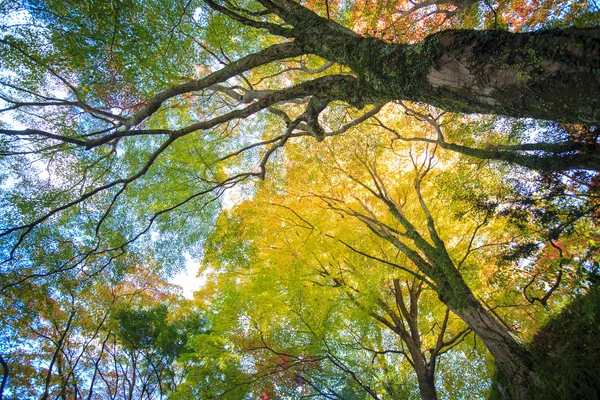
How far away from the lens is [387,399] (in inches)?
309

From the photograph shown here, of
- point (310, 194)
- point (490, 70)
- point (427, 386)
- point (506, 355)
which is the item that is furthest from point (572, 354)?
point (310, 194)

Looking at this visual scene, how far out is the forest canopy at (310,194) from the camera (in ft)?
9.33

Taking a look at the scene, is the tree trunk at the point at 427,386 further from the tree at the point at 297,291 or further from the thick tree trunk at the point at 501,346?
the thick tree trunk at the point at 501,346

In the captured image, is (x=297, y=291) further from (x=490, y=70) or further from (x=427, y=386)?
(x=490, y=70)

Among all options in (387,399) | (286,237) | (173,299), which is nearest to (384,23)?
(286,237)

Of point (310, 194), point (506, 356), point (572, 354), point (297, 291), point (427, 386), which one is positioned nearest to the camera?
point (572, 354)

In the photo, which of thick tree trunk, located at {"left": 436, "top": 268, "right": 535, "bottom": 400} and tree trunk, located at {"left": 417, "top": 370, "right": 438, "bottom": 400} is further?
tree trunk, located at {"left": 417, "top": 370, "right": 438, "bottom": 400}

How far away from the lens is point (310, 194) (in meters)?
7.95

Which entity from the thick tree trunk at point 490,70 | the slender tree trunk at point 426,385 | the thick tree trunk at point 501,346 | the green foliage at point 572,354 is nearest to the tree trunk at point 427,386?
the slender tree trunk at point 426,385

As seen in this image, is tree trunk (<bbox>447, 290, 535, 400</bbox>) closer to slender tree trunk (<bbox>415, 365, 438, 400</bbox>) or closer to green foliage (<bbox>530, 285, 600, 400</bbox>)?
green foliage (<bbox>530, 285, 600, 400</bbox>)

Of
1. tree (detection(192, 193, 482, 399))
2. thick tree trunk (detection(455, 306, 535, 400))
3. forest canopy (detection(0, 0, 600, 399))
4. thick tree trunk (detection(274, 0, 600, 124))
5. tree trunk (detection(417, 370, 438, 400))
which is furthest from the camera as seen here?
tree (detection(192, 193, 482, 399))

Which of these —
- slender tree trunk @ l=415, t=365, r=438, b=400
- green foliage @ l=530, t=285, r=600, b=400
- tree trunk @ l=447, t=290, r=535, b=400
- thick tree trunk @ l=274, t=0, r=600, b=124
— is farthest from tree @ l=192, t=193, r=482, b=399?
thick tree trunk @ l=274, t=0, r=600, b=124

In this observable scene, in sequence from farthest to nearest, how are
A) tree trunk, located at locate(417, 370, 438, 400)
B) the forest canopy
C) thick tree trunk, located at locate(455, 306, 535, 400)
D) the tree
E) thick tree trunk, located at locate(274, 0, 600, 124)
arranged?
the tree
tree trunk, located at locate(417, 370, 438, 400)
thick tree trunk, located at locate(455, 306, 535, 400)
the forest canopy
thick tree trunk, located at locate(274, 0, 600, 124)

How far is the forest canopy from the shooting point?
2.84m
